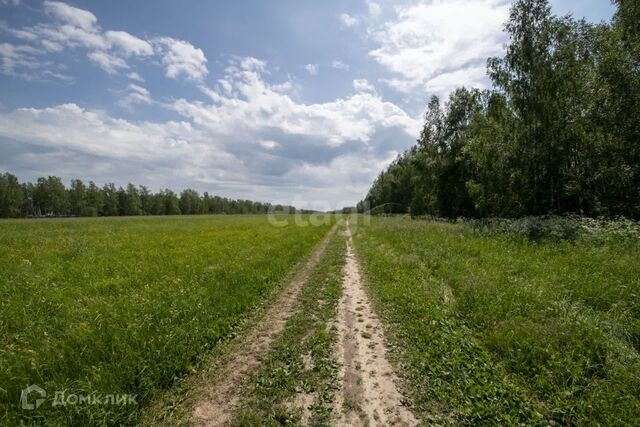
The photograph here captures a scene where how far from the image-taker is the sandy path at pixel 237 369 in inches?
143

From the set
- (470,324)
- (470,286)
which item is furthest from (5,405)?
(470,286)

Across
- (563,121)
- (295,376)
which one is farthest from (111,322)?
(563,121)

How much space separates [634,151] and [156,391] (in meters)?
23.4

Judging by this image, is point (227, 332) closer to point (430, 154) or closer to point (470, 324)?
point (470, 324)

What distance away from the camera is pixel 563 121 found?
17.8 m

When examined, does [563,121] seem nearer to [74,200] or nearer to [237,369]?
[237,369]

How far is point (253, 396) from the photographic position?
13.0 ft

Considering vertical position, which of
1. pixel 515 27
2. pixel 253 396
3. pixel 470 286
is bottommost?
pixel 253 396

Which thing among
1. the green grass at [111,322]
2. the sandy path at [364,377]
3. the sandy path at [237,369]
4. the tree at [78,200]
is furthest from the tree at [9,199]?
the sandy path at [364,377]

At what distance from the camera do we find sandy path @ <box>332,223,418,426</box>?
3588mm

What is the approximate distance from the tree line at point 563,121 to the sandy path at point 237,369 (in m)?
19.5

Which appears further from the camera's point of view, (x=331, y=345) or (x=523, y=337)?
(x=331, y=345)

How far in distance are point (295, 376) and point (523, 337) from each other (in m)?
4.24

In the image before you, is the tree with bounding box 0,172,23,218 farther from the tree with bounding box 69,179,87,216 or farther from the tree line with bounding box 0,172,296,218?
the tree with bounding box 69,179,87,216
